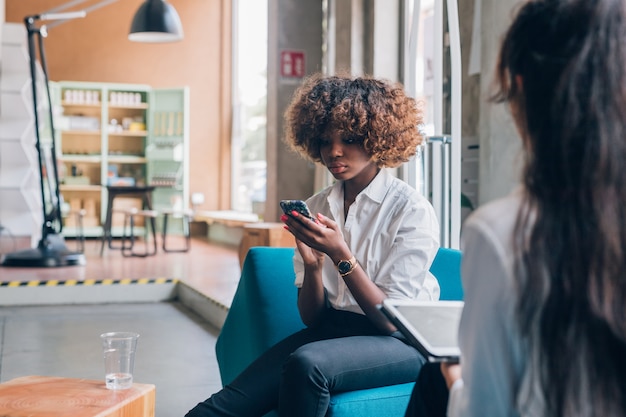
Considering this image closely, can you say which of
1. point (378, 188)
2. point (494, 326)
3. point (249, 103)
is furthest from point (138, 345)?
point (249, 103)

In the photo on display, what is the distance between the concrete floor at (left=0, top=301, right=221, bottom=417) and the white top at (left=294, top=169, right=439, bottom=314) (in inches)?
60.9

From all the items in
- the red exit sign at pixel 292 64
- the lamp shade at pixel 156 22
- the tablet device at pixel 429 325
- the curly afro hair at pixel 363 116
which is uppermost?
the lamp shade at pixel 156 22

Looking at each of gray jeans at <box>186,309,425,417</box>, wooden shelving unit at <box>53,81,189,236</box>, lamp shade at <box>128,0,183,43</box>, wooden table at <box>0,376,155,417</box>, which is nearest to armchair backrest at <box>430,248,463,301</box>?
gray jeans at <box>186,309,425,417</box>

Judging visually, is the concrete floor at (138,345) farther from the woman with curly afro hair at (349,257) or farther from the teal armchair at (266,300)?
the woman with curly afro hair at (349,257)

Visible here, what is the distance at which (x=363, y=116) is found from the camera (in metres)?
2.22

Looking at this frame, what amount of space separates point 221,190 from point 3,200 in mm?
4582

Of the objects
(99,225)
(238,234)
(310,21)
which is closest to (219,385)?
(310,21)

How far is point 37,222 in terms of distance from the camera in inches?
352

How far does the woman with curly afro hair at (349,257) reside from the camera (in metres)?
1.90

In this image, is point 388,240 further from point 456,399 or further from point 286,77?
point 286,77

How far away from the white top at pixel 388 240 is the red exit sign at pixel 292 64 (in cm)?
539

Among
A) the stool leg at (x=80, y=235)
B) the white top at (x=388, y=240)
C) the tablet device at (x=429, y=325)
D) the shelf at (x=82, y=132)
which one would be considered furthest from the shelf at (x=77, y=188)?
the tablet device at (x=429, y=325)

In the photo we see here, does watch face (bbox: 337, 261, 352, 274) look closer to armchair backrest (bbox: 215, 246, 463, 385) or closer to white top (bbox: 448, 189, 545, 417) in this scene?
armchair backrest (bbox: 215, 246, 463, 385)

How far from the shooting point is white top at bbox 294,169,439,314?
2.02m
